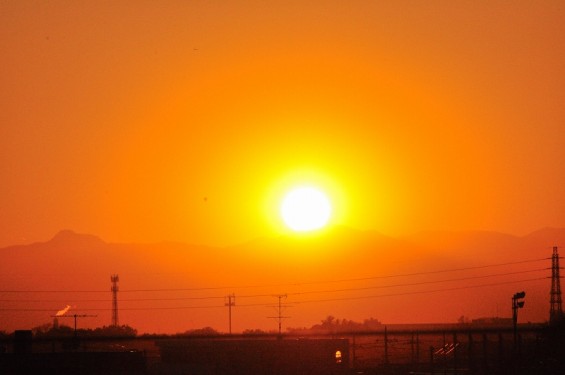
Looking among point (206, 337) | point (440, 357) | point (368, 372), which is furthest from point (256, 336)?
point (368, 372)

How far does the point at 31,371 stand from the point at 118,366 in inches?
395

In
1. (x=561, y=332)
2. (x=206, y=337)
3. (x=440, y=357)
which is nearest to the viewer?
(x=561, y=332)

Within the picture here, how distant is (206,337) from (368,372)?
1327 inches

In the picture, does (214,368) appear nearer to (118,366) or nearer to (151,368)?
(151,368)

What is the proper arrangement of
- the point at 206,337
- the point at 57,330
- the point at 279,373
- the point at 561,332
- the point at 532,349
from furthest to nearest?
1. the point at 57,330
2. the point at 206,337
3. the point at 279,373
4. the point at 532,349
5. the point at 561,332

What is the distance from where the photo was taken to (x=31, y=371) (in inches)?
3209

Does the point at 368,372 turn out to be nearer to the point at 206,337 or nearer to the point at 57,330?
the point at 206,337

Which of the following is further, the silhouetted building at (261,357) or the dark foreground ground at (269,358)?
the silhouetted building at (261,357)

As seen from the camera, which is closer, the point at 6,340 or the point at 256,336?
the point at 6,340

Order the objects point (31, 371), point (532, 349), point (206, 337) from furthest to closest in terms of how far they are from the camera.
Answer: point (206, 337) → point (532, 349) → point (31, 371)

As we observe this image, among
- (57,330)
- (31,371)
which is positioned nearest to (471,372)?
(31,371)

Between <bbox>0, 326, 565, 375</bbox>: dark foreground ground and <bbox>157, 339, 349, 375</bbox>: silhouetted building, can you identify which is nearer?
<bbox>0, 326, 565, 375</bbox>: dark foreground ground

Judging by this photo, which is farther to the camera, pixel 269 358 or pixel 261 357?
pixel 261 357

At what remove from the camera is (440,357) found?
406ft
